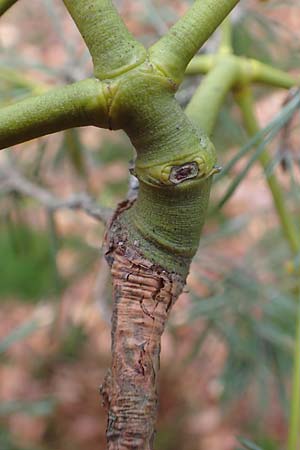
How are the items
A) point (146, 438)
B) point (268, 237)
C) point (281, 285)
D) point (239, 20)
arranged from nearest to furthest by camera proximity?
point (146, 438) < point (239, 20) < point (281, 285) < point (268, 237)

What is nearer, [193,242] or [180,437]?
[193,242]

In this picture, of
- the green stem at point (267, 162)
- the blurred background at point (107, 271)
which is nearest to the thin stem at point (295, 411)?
the blurred background at point (107, 271)

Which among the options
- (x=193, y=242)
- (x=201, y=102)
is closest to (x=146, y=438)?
(x=193, y=242)

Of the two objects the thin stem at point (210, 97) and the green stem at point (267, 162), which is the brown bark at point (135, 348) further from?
the green stem at point (267, 162)

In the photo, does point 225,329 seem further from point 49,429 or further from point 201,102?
point 49,429

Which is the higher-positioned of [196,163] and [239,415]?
[196,163]

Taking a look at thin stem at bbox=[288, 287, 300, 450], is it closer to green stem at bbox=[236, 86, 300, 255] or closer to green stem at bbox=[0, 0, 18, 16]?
green stem at bbox=[236, 86, 300, 255]

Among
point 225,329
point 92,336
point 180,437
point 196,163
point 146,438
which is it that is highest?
point 196,163
